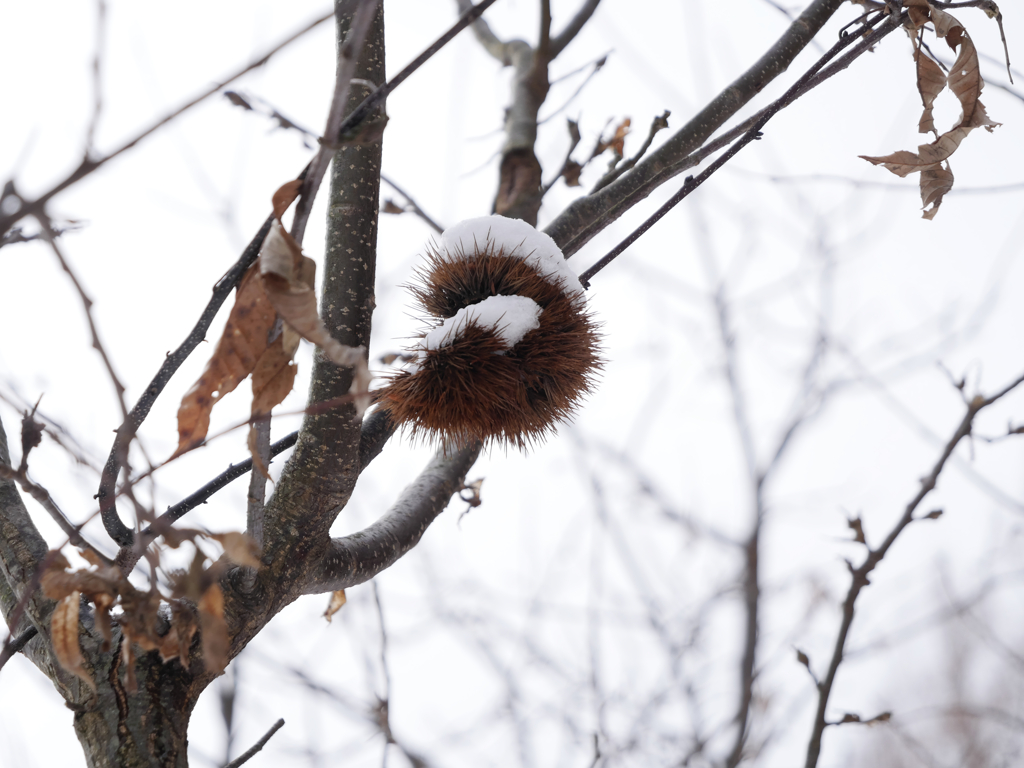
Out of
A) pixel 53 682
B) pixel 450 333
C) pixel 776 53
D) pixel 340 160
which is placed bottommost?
pixel 53 682

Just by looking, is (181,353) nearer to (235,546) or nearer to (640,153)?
(235,546)

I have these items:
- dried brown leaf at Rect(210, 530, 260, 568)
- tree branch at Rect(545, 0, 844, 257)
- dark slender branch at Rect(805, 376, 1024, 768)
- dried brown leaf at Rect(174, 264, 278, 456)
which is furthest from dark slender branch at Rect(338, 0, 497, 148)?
dark slender branch at Rect(805, 376, 1024, 768)

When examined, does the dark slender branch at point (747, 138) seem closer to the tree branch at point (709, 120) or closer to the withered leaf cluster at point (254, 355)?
the tree branch at point (709, 120)

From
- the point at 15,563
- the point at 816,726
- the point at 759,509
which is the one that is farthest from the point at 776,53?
the point at 759,509

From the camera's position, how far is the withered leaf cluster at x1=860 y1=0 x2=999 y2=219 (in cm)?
93

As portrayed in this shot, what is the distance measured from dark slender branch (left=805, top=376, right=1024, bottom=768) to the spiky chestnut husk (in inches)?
27.5

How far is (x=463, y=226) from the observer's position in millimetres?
1149

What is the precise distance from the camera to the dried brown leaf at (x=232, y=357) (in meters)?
0.68

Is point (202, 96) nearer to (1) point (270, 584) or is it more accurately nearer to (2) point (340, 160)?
(2) point (340, 160)

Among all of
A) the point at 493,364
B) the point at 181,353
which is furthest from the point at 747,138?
the point at 181,353

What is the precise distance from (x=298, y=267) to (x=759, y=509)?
253cm

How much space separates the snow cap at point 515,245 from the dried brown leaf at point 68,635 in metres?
0.71

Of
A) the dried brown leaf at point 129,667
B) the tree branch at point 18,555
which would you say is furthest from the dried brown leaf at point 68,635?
the tree branch at point 18,555

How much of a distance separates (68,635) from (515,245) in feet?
2.55
